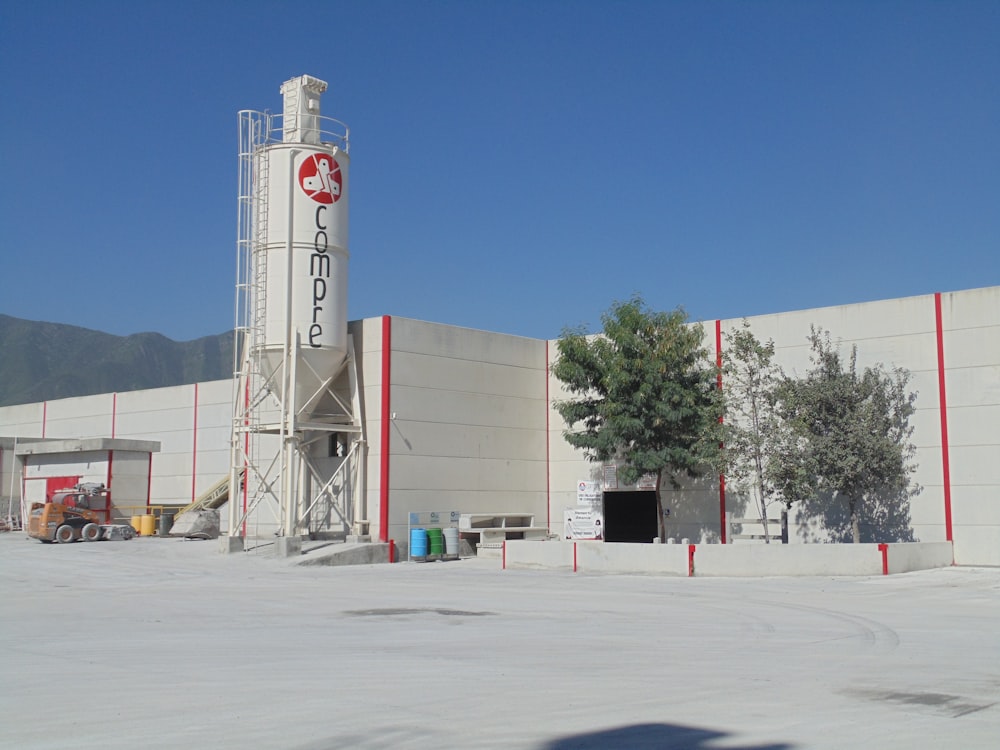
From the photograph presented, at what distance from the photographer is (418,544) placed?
33.0 meters

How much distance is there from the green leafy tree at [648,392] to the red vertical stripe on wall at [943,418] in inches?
243

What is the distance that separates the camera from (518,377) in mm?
38438

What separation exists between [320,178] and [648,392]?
1236 cm

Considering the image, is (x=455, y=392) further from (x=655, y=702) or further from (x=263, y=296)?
(x=655, y=702)

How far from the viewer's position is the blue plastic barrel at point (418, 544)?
33.0m

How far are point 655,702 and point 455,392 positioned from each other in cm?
2633

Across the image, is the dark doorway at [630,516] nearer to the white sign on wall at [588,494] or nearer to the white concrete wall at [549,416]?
the white sign on wall at [588,494]

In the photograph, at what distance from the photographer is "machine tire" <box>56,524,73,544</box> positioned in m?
37.5

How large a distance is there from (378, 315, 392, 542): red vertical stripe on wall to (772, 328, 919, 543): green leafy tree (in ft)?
39.6

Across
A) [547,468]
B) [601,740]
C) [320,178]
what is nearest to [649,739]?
[601,740]

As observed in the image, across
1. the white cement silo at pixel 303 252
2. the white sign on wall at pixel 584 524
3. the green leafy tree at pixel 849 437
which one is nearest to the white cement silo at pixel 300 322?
the white cement silo at pixel 303 252

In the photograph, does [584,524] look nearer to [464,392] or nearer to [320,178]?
[464,392]

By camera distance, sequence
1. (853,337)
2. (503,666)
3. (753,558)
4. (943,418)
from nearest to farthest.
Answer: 1. (503,666)
2. (753,558)
3. (943,418)
4. (853,337)

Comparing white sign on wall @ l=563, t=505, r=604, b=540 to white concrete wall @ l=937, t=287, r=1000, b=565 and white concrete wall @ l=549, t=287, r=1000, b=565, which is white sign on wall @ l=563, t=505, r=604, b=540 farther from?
white concrete wall @ l=937, t=287, r=1000, b=565
